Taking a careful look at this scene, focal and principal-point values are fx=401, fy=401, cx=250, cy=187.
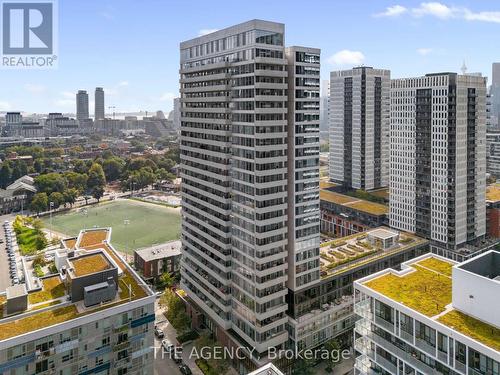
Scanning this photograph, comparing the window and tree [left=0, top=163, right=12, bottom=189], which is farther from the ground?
tree [left=0, top=163, right=12, bottom=189]

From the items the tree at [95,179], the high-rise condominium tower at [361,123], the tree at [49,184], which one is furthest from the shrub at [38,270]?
the high-rise condominium tower at [361,123]

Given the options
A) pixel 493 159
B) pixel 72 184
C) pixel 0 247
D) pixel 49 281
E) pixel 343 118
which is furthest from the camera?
pixel 493 159

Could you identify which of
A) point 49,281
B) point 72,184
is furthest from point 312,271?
point 72,184

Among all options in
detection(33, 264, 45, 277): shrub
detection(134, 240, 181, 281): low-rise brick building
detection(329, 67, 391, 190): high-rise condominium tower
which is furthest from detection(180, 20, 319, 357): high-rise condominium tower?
detection(329, 67, 391, 190): high-rise condominium tower

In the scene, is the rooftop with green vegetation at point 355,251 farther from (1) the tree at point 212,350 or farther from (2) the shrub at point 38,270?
(2) the shrub at point 38,270

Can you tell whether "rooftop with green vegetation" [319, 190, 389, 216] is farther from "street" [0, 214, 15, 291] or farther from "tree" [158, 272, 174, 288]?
"street" [0, 214, 15, 291]

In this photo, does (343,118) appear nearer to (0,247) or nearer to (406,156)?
(406,156)
